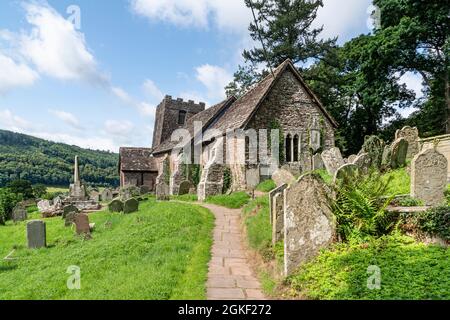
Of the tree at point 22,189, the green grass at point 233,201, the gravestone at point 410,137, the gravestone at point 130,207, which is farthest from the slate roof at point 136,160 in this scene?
the gravestone at point 410,137

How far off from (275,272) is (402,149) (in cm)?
909

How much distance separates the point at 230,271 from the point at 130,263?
7.77ft

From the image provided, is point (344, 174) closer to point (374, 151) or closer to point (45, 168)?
point (374, 151)

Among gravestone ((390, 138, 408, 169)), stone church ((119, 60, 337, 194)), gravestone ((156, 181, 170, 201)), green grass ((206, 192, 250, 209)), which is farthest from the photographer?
gravestone ((156, 181, 170, 201))

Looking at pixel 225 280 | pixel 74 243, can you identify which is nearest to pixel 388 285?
pixel 225 280

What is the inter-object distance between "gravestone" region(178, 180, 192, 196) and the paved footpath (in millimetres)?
12509

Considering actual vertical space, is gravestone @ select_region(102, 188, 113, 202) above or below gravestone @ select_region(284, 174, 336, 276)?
below

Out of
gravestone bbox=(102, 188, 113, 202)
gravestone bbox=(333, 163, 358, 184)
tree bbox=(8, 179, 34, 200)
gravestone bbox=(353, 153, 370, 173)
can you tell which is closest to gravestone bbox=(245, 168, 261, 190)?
gravestone bbox=(353, 153, 370, 173)

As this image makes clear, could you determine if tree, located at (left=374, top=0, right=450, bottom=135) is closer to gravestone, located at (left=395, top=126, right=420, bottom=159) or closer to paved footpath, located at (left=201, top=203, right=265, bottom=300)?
gravestone, located at (left=395, top=126, right=420, bottom=159)

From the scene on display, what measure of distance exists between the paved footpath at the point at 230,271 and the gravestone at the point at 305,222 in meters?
0.84

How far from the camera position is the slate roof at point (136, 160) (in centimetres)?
3553

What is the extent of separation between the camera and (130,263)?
7.84m

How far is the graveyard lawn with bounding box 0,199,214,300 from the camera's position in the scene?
6.14 metres
